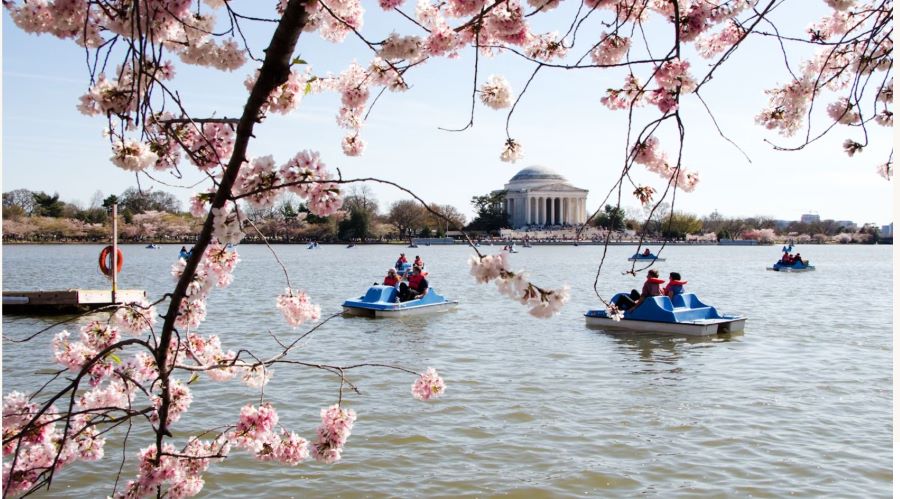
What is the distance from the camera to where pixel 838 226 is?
134 meters

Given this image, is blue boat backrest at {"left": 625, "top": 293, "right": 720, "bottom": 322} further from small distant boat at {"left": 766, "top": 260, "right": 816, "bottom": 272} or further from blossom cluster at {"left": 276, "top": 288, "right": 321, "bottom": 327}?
small distant boat at {"left": 766, "top": 260, "right": 816, "bottom": 272}

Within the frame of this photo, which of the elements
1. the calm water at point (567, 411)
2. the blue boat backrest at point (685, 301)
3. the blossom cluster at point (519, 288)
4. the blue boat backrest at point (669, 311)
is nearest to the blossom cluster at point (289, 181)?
the blossom cluster at point (519, 288)

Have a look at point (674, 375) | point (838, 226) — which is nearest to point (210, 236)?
point (674, 375)

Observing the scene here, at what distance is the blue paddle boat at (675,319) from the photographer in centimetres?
1455

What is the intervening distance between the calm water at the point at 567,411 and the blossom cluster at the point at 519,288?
418 cm

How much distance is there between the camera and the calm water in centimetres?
666

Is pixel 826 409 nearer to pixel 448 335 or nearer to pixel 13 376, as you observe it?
pixel 448 335

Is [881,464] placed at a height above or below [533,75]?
below

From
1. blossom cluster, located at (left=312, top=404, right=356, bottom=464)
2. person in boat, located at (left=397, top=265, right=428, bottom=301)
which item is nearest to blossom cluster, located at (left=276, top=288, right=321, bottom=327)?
blossom cluster, located at (left=312, top=404, right=356, bottom=464)

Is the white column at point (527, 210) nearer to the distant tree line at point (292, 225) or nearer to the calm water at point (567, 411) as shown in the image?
the distant tree line at point (292, 225)

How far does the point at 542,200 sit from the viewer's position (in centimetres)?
11631

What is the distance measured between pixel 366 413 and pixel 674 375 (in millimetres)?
A: 4581

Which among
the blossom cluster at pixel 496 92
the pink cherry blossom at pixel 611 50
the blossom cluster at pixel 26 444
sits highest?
the pink cherry blossom at pixel 611 50

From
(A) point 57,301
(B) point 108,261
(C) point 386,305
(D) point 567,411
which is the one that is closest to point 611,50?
(D) point 567,411
